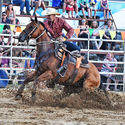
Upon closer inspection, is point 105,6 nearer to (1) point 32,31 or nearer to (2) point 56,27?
(2) point 56,27

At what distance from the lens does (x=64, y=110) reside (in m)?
5.96

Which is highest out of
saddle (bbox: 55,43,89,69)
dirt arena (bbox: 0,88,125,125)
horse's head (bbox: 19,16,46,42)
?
horse's head (bbox: 19,16,46,42)

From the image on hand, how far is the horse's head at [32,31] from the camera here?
6586 mm

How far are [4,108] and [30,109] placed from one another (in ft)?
1.58

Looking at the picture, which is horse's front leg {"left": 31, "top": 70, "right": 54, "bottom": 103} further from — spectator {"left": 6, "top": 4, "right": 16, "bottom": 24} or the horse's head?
spectator {"left": 6, "top": 4, "right": 16, "bottom": 24}

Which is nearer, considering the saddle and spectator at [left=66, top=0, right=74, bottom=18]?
the saddle

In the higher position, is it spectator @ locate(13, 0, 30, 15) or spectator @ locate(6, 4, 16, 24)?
spectator @ locate(13, 0, 30, 15)

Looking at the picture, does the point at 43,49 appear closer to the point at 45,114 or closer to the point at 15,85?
the point at 45,114

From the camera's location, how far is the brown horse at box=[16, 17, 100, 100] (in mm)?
6605

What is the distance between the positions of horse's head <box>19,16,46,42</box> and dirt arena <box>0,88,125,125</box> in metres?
1.34

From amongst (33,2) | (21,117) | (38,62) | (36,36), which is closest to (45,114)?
(21,117)

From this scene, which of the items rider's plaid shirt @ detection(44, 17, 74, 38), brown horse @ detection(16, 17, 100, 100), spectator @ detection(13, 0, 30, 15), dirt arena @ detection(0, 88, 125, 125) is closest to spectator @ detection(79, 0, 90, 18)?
spectator @ detection(13, 0, 30, 15)

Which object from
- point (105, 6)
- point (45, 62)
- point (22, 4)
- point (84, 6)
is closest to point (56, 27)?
point (45, 62)

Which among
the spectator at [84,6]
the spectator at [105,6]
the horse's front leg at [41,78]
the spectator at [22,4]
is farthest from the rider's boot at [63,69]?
the spectator at [105,6]
